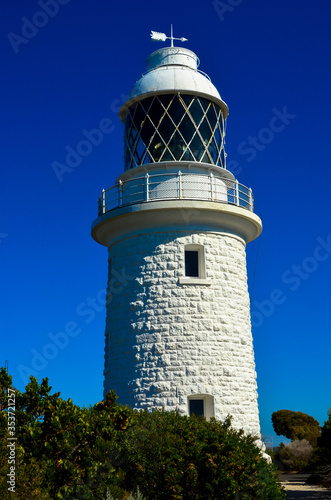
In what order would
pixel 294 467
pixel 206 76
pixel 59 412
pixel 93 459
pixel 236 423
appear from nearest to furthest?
1. pixel 59 412
2. pixel 93 459
3. pixel 236 423
4. pixel 206 76
5. pixel 294 467

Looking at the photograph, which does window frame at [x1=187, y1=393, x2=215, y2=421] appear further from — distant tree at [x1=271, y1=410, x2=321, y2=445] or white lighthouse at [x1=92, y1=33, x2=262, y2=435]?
distant tree at [x1=271, y1=410, x2=321, y2=445]

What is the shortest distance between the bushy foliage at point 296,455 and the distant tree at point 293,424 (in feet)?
20.4

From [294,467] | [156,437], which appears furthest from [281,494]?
[294,467]

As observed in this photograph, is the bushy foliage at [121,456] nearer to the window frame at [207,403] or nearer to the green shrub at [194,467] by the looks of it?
the green shrub at [194,467]

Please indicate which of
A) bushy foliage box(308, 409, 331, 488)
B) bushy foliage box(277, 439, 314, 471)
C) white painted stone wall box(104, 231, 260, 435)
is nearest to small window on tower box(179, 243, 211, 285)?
white painted stone wall box(104, 231, 260, 435)

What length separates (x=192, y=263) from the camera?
14.9m

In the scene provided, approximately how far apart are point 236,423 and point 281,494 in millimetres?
3347

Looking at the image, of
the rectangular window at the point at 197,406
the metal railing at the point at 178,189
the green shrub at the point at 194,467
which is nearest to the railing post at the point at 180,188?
the metal railing at the point at 178,189

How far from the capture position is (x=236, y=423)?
1406 centimetres

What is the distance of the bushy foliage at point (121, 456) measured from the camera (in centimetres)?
873

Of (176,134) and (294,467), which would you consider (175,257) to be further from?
(294,467)

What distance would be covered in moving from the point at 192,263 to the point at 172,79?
494 cm

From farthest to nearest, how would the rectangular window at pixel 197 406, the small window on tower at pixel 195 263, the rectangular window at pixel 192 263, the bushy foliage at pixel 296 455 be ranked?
1. the bushy foliage at pixel 296 455
2. the rectangular window at pixel 192 263
3. the small window on tower at pixel 195 263
4. the rectangular window at pixel 197 406

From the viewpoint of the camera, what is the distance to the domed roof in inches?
613
